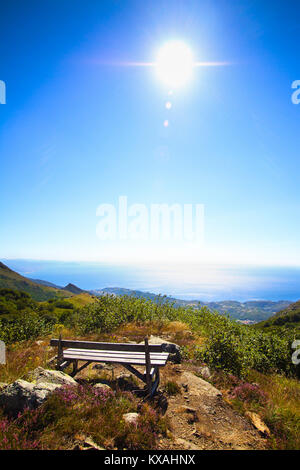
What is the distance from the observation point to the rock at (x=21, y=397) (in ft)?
14.5

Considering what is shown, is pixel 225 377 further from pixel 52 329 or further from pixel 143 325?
pixel 52 329

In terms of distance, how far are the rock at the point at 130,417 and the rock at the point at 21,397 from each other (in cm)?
176

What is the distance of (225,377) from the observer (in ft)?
22.5

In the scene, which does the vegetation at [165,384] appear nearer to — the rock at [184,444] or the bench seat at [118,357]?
the rock at [184,444]

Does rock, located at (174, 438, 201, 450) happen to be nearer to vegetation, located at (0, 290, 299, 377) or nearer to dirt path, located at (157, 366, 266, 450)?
dirt path, located at (157, 366, 266, 450)

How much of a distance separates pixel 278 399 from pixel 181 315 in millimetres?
10130

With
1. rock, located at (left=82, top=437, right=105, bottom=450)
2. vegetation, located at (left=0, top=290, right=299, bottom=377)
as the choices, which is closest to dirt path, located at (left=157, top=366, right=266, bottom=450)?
rock, located at (left=82, top=437, right=105, bottom=450)

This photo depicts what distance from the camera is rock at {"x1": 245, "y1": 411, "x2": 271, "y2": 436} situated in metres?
4.58

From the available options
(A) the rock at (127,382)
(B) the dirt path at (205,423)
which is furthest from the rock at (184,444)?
(A) the rock at (127,382)

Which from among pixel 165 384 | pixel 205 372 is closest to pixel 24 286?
pixel 165 384

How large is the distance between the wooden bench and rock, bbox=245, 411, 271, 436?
228 cm

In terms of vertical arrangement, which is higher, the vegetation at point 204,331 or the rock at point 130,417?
the rock at point 130,417
